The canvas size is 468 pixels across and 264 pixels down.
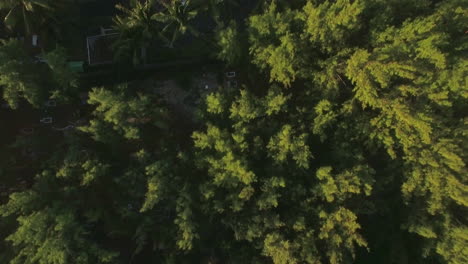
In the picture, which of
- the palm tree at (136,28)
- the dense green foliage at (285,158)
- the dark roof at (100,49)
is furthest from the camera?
the dark roof at (100,49)

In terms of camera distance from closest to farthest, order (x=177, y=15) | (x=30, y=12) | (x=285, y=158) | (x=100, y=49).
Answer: (x=285, y=158)
(x=30, y=12)
(x=177, y=15)
(x=100, y=49)

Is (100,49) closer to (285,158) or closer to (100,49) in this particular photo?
(100,49)

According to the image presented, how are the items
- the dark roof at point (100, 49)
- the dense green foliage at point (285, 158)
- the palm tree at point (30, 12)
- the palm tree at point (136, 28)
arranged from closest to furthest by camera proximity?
the dense green foliage at point (285, 158) < the palm tree at point (30, 12) < the palm tree at point (136, 28) < the dark roof at point (100, 49)

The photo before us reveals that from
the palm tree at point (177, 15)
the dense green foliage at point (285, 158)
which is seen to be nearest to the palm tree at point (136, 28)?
the dense green foliage at point (285, 158)

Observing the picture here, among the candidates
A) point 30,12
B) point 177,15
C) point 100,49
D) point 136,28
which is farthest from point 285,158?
point 30,12

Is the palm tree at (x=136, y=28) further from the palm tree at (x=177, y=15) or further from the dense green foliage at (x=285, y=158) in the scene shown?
the palm tree at (x=177, y=15)

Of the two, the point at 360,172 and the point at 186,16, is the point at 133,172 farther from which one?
the point at 360,172
